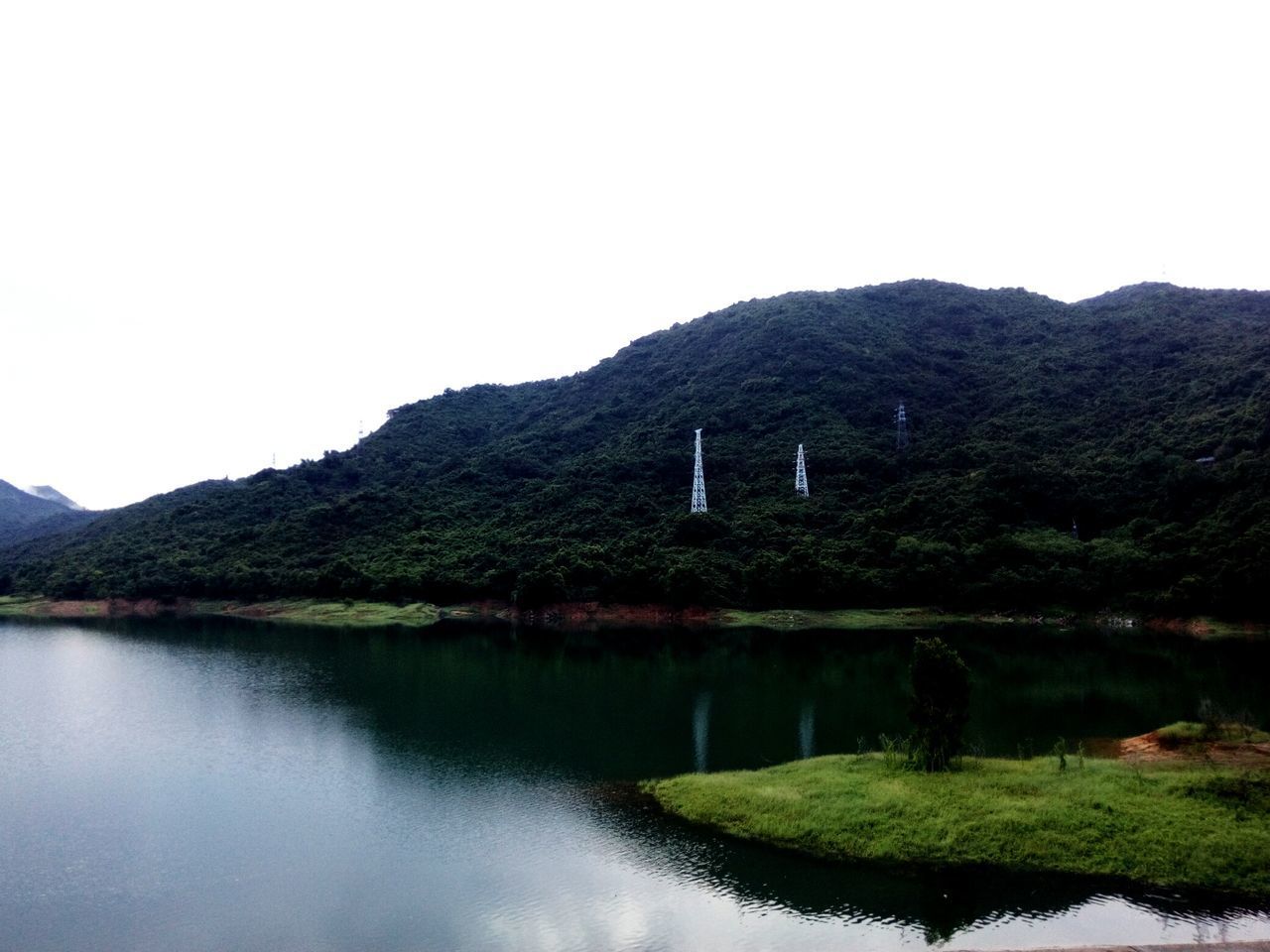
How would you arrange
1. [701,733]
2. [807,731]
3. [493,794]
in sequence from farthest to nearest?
[701,733] < [807,731] < [493,794]

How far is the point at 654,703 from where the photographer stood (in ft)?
102

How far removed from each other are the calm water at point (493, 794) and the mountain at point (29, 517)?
102662 mm

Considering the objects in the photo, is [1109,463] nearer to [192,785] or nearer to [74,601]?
[192,785]

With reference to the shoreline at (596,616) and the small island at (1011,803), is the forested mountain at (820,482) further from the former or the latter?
the small island at (1011,803)

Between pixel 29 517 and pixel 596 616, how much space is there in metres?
140

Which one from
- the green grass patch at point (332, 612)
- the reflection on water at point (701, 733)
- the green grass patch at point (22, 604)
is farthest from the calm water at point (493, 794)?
the green grass patch at point (22, 604)

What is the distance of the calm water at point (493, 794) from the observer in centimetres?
1352

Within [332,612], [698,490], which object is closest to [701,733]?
[332,612]

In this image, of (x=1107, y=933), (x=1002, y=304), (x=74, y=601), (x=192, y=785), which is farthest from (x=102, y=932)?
(x=1002, y=304)

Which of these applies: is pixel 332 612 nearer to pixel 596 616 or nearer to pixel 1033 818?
pixel 596 616

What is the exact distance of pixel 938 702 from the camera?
18047 millimetres

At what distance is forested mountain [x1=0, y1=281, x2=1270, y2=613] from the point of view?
58.9 metres

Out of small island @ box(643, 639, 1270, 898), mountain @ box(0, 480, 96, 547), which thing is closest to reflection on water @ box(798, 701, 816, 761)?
small island @ box(643, 639, 1270, 898)

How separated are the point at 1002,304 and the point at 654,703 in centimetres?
9929
